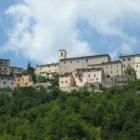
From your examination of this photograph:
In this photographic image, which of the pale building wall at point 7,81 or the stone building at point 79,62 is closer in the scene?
the pale building wall at point 7,81

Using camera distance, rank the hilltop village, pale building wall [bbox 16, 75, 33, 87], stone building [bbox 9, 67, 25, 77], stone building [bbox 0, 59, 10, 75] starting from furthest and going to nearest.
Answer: stone building [bbox 9, 67, 25, 77]
stone building [bbox 0, 59, 10, 75]
pale building wall [bbox 16, 75, 33, 87]
the hilltop village

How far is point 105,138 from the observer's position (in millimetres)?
68688

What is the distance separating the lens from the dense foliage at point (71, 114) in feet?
220

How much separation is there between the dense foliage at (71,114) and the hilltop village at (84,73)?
555cm

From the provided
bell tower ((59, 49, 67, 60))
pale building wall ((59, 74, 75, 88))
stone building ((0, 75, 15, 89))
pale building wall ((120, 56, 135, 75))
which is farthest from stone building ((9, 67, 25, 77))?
pale building wall ((120, 56, 135, 75))

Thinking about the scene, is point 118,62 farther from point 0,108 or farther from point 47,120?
point 47,120

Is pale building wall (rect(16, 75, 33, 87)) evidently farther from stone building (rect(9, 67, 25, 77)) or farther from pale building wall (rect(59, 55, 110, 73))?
pale building wall (rect(59, 55, 110, 73))

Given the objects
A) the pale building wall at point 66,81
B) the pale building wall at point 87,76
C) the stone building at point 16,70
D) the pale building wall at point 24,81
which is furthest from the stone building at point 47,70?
Result: the pale building wall at point 87,76

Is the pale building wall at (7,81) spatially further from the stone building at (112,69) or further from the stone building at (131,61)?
the stone building at (131,61)

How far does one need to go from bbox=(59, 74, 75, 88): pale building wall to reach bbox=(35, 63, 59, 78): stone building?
311 inches

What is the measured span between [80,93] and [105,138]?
1756cm

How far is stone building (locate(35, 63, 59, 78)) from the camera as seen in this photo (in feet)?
340

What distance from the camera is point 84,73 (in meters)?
94.9

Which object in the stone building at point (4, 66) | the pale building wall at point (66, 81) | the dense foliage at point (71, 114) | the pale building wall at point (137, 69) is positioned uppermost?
the stone building at point (4, 66)
